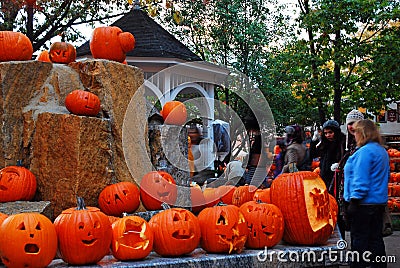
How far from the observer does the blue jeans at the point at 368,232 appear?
13.6 ft

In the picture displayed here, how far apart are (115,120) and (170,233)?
2.23 metres

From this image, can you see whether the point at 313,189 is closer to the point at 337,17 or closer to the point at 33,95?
the point at 33,95

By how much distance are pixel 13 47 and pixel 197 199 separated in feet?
8.97

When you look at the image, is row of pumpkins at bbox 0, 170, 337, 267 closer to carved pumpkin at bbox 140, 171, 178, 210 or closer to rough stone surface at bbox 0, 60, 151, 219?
rough stone surface at bbox 0, 60, 151, 219

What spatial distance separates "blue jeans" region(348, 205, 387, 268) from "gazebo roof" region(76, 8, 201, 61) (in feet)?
30.0

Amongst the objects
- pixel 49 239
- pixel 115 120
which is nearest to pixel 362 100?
pixel 115 120

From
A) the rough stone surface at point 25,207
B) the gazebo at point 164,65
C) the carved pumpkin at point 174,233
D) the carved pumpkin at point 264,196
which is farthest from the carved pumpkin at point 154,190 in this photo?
the gazebo at point 164,65

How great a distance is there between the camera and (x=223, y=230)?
11.4 feet

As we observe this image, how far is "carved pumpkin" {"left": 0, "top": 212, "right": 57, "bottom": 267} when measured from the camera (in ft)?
9.98

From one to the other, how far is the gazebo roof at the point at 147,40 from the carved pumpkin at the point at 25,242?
31.4ft

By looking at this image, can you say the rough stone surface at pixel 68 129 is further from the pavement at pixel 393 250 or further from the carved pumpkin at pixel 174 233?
the pavement at pixel 393 250

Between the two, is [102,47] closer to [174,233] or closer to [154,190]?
[154,190]

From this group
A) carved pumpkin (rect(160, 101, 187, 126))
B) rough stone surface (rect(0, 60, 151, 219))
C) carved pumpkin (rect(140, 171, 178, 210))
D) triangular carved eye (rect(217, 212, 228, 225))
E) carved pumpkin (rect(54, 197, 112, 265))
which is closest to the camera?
carved pumpkin (rect(54, 197, 112, 265))
